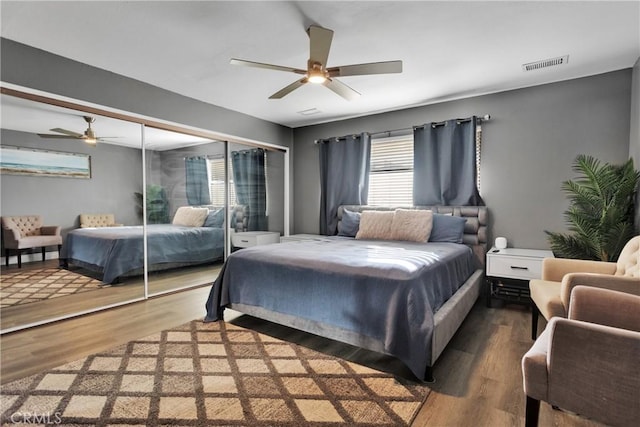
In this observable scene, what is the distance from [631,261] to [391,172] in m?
2.80

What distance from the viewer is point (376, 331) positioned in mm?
2084

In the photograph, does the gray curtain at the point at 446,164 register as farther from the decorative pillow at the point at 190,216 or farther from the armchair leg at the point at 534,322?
the decorative pillow at the point at 190,216

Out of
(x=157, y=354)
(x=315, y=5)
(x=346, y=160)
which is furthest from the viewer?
(x=346, y=160)

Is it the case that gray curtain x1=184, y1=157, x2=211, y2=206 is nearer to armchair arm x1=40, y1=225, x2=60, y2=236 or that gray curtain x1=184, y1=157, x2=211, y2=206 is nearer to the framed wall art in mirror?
the framed wall art in mirror

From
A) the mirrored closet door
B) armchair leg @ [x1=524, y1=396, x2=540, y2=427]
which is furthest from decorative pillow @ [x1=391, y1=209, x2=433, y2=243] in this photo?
the mirrored closet door

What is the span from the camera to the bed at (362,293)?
1.98 metres

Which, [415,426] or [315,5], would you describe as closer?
[415,426]

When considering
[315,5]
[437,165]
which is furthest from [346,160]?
[315,5]

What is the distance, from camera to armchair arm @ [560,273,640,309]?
1897 millimetres

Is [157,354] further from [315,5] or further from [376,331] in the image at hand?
[315,5]

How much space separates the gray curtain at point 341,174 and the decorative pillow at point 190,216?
1.83 metres

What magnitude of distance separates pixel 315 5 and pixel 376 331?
223 cm

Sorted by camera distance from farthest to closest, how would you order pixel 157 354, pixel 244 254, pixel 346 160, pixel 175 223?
1. pixel 346 160
2. pixel 175 223
3. pixel 244 254
4. pixel 157 354

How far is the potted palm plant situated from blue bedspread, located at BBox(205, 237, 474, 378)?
1039 mm
